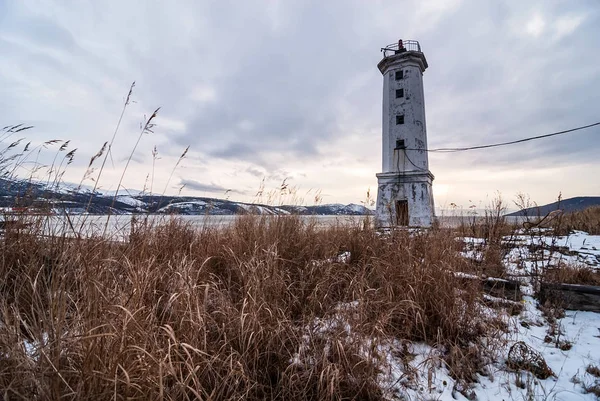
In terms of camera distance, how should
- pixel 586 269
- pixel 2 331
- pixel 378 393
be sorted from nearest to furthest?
pixel 2 331
pixel 378 393
pixel 586 269

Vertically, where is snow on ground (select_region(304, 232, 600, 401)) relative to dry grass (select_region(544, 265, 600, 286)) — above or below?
below

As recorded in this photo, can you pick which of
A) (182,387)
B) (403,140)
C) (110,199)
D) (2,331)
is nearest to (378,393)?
(182,387)

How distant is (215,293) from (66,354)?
3.81 ft

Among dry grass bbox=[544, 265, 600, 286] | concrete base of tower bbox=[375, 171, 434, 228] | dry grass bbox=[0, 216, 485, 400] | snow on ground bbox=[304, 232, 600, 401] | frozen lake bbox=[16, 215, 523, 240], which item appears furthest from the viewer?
concrete base of tower bbox=[375, 171, 434, 228]

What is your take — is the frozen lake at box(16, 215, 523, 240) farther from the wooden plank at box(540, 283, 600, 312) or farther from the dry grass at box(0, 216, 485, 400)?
the wooden plank at box(540, 283, 600, 312)

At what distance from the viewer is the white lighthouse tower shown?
36.3ft

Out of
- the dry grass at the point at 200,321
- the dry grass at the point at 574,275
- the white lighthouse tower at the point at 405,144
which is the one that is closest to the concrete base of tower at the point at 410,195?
the white lighthouse tower at the point at 405,144

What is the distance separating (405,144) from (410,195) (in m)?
2.27

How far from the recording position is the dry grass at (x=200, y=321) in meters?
1.25

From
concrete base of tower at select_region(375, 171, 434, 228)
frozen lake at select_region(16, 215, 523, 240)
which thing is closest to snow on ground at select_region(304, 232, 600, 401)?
frozen lake at select_region(16, 215, 523, 240)

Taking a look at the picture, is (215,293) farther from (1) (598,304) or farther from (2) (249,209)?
(1) (598,304)

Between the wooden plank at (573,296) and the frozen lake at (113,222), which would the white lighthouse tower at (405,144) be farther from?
the wooden plank at (573,296)

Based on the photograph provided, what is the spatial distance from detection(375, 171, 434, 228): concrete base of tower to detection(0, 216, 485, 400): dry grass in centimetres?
800

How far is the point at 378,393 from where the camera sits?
1.70 meters
